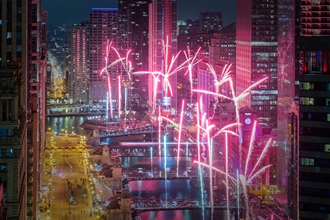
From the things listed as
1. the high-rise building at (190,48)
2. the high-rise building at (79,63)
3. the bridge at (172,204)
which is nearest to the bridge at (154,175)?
the bridge at (172,204)

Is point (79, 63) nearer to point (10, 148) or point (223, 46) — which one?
point (223, 46)

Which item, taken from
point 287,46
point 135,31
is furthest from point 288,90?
point 135,31

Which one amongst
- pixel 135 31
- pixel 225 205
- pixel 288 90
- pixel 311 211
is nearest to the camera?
pixel 311 211

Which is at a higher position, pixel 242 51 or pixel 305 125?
pixel 242 51

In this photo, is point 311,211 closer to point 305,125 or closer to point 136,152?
point 305,125

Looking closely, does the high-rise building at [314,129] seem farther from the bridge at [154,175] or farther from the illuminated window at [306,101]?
the bridge at [154,175]

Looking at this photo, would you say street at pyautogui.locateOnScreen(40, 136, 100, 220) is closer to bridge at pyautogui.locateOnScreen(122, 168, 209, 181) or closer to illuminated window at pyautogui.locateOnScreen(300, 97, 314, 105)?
bridge at pyautogui.locateOnScreen(122, 168, 209, 181)
